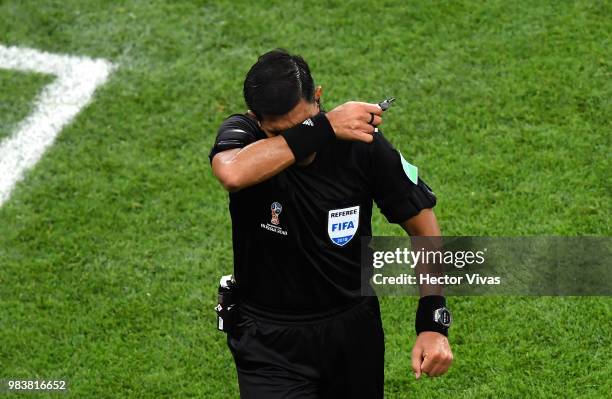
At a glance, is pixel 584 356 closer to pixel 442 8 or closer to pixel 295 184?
pixel 295 184

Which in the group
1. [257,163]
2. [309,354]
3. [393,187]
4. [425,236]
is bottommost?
[309,354]

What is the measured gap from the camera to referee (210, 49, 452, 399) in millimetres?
4492

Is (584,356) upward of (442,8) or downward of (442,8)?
downward

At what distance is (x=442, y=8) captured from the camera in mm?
9508

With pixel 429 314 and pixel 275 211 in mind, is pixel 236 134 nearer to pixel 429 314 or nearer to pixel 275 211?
pixel 275 211

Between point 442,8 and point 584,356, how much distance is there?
150 inches

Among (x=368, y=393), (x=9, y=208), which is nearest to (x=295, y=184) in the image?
(x=368, y=393)

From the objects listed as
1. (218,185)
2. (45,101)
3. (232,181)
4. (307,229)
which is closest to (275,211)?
(307,229)

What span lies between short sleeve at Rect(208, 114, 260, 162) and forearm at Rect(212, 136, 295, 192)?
15 cm

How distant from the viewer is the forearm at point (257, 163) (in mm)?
4434

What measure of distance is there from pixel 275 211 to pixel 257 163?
35cm

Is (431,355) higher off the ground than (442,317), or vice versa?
(442,317)

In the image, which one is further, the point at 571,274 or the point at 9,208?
the point at 9,208

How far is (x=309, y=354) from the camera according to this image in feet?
16.2
